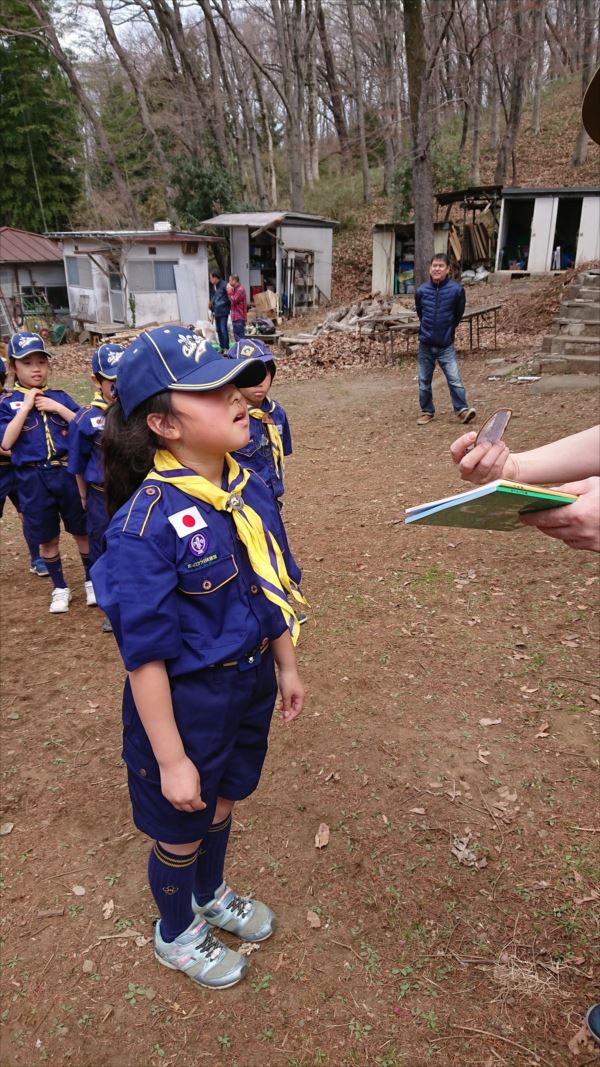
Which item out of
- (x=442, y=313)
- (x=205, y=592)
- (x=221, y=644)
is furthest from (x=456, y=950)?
(x=442, y=313)

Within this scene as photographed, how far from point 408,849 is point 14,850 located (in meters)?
1.74

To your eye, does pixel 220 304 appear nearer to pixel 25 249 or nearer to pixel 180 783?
pixel 25 249

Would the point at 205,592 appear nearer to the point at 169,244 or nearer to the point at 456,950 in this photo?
the point at 456,950

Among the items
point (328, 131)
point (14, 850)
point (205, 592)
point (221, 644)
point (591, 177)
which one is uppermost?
point (328, 131)

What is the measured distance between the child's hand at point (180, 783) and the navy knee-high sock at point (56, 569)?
3.79m

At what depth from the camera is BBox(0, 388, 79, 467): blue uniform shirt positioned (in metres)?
4.66

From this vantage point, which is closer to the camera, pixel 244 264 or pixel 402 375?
pixel 402 375

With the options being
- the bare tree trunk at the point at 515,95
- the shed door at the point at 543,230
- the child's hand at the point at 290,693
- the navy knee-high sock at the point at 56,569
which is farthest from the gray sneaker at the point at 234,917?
the bare tree trunk at the point at 515,95

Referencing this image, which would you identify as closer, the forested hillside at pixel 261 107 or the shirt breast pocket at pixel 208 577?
the shirt breast pocket at pixel 208 577

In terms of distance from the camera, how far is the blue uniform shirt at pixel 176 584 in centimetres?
167

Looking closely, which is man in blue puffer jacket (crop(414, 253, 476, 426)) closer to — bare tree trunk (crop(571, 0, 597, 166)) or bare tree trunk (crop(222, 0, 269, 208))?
bare tree trunk (crop(571, 0, 597, 166))

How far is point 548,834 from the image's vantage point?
2.79 m

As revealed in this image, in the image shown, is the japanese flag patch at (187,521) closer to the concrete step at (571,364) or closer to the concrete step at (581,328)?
the concrete step at (571,364)

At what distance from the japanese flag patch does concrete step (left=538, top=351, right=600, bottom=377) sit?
10232 mm
